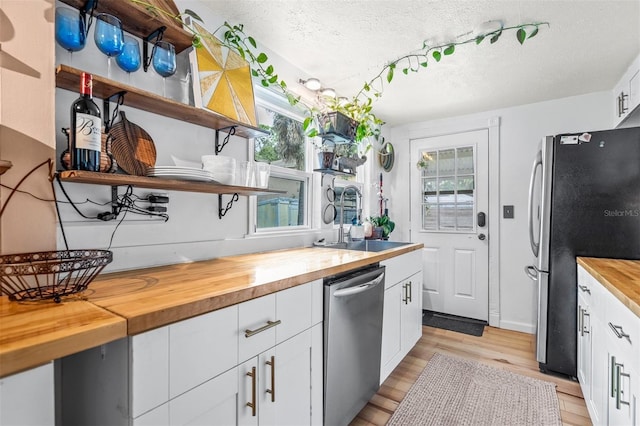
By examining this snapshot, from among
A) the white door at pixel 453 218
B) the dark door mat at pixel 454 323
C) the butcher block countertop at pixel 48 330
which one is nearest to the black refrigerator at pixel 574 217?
the dark door mat at pixel 454 323

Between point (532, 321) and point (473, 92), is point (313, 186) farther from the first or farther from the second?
point (532, 321)

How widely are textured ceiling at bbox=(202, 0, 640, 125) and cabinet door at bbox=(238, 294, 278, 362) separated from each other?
1.53m

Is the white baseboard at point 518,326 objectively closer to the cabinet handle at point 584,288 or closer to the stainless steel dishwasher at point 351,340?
the cabinet handle at point 584,288

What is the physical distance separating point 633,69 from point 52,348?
341 cm

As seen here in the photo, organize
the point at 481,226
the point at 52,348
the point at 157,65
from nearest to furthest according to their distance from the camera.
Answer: the point at 52,348 → the point at 157,65 → the point at 481,226

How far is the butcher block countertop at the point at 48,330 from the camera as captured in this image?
605mm

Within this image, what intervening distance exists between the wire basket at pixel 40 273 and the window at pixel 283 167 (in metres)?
1.14

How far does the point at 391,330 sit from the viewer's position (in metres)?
2.12

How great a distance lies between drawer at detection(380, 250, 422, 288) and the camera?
2066 mm

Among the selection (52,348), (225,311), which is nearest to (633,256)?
(225,311)

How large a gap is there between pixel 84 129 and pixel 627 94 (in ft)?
11.0

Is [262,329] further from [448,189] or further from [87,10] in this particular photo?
[448,189]

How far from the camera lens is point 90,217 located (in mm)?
1246

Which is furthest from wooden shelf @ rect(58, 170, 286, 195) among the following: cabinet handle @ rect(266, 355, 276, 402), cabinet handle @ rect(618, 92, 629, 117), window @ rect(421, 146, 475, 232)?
cabinet handle @ rect(618, 92, 629, 117)
